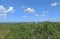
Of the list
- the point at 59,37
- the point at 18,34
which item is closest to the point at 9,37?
the point at 18,34

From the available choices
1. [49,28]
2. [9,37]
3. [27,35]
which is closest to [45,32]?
[49,28]

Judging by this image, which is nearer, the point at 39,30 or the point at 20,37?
the point at 20,37

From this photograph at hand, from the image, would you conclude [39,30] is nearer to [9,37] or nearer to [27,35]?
[27,35]

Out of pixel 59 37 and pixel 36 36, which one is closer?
pixel 59 37

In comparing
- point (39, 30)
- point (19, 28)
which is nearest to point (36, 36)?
point (39, 30)

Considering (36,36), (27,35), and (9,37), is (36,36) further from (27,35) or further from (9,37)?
(9,37)

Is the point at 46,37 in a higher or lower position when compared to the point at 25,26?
lower

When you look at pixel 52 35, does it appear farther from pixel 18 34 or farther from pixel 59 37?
pixel 18 34
